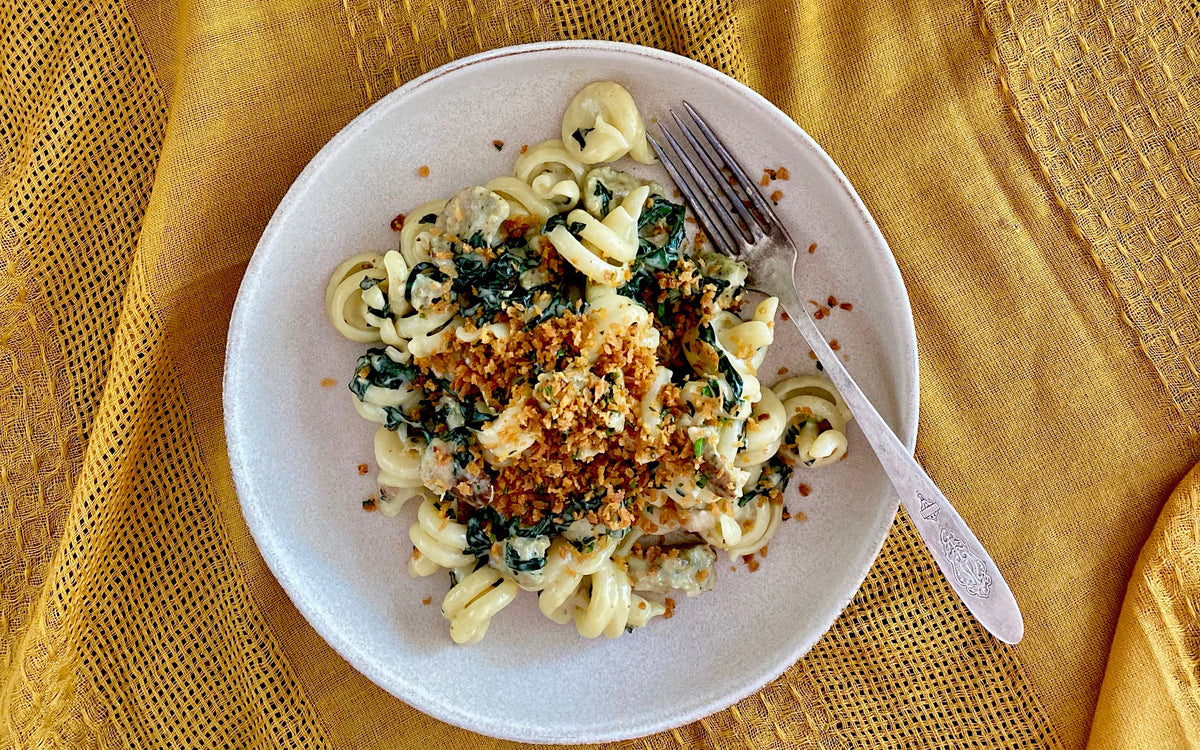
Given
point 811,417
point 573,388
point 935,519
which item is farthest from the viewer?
point 811,417

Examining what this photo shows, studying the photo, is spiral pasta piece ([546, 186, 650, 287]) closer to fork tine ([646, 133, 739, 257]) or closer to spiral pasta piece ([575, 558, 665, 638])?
fork tine ([646, 133, 739, 257])

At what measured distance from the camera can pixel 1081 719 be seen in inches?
105

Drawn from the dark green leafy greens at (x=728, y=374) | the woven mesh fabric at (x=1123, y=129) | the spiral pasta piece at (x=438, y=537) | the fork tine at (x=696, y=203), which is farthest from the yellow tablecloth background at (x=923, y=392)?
the dark green leafy greens at (x=728, y=374)

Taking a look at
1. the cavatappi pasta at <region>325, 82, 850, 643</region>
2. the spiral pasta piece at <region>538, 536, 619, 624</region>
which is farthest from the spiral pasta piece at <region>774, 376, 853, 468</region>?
the spiral pasta piece at <region>538, 536, 619, 624</region>

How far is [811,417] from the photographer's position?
2398mm

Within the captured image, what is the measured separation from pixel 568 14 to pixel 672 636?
1.76 meters

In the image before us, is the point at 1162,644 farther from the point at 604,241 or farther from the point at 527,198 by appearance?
the point at 527,198

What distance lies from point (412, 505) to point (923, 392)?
4.97 feet

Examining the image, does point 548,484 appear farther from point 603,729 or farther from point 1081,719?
point 1081,719

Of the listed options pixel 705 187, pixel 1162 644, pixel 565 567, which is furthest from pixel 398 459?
pixel 1162 644

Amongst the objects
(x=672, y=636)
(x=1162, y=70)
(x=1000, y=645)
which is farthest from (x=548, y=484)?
(x=1162, y=70)

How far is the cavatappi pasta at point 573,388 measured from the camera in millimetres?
2148

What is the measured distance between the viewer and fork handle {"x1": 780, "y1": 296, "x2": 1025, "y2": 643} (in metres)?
2.26

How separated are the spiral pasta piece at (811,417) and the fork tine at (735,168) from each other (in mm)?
443
